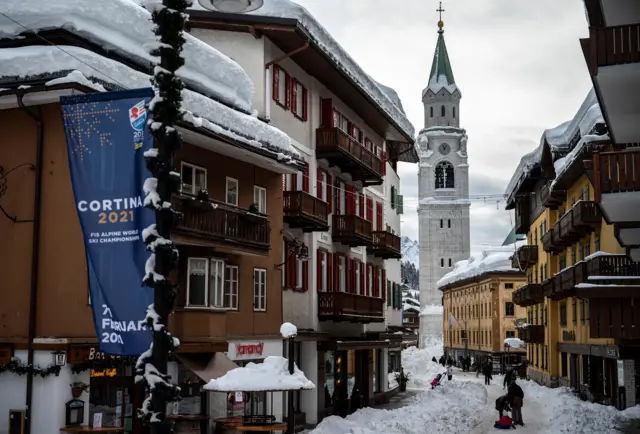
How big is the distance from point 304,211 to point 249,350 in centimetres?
607

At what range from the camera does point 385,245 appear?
4303 cm

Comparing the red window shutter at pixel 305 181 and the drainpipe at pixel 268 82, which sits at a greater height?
the drainpipe at pixel 268 82

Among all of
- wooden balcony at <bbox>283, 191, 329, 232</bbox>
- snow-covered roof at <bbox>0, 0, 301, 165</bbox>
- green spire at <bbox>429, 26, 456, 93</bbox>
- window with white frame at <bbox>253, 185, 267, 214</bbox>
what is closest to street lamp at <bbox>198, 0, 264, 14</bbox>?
snow-covered roof at <bbox>0, 0, 301, 165</bbox>

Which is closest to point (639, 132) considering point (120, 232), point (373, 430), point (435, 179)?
point (373, 430)

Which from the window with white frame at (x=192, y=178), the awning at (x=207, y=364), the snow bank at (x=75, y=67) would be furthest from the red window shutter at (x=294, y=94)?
the awning at (x=207, y=364)

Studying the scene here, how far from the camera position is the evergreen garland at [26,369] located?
60.6ft

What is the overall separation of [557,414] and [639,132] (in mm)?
14491

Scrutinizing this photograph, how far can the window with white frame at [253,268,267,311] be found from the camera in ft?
89.0

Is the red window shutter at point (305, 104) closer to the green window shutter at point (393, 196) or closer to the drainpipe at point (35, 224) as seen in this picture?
the drainpipe at point (35, 224)

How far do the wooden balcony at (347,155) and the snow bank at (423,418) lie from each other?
32.4 feet

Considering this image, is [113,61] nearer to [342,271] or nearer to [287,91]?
[287,91]

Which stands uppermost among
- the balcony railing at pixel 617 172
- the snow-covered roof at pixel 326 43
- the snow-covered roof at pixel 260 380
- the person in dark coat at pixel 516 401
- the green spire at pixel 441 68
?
the green spire at pixel 441 68

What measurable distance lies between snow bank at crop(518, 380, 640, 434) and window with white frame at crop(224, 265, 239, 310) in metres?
10.9

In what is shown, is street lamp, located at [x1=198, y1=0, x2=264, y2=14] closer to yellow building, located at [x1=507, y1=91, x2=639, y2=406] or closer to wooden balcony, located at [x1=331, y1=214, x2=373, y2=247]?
wooden balcony, located at [x1=331, y1=214, x2=373, y2=247]
